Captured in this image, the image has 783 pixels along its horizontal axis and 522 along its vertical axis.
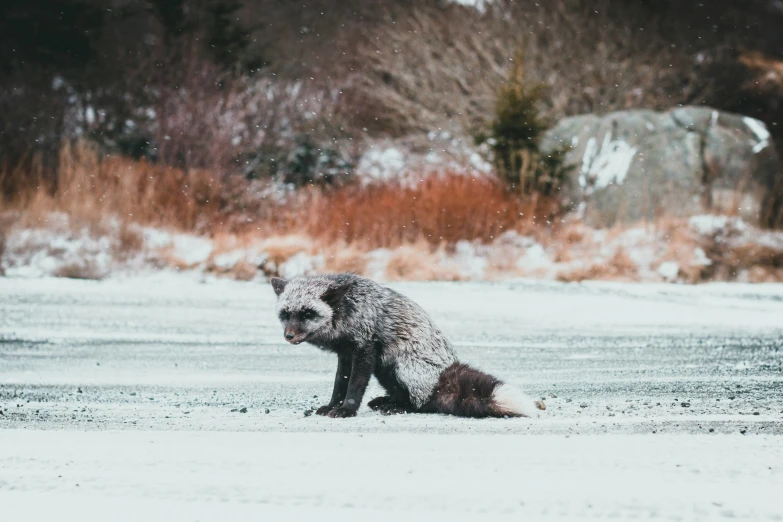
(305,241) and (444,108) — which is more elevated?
(444,108)

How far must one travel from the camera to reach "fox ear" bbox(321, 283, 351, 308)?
334 cm

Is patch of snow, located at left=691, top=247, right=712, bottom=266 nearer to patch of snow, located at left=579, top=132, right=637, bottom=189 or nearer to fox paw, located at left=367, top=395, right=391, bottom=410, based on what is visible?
patch of snow, located at left=579, top=132, right=637, bottom=189

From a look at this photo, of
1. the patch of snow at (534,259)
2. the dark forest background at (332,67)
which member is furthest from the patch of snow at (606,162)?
the dark forest background at (332,67)

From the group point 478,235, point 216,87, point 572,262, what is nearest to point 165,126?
point 216,87

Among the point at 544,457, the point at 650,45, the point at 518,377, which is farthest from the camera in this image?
the point at 650,45

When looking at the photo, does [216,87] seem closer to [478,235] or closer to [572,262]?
[478,235]

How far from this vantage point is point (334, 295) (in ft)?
11.0

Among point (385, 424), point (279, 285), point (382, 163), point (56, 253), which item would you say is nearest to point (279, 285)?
point (279, 285)

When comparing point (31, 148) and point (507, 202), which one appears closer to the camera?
point (507, 202)

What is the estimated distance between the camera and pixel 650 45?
43.0 ft

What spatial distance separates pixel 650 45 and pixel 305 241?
7.46 m

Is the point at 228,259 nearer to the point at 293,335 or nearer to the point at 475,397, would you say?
the point at 293,335

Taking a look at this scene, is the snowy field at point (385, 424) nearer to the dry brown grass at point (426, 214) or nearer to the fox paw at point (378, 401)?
the fox paw at point (378, 401)

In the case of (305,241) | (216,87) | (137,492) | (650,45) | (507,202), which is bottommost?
(137,492)
